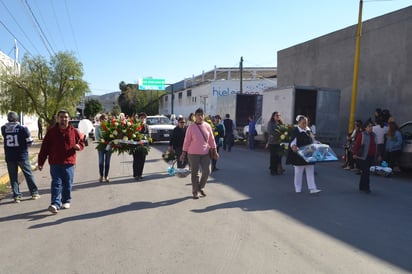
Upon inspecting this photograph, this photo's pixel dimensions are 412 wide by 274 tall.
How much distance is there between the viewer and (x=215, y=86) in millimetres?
45906

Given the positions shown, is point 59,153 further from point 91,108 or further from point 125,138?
point 91,108

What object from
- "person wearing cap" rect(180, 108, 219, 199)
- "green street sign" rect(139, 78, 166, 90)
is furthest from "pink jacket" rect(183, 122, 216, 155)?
"green street sign" rect(139, 78, 166, 90)

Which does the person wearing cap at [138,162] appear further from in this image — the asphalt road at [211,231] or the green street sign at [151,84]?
the green street sign at [151,84]

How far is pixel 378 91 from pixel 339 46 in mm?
4566

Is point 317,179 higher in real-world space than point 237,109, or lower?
lower

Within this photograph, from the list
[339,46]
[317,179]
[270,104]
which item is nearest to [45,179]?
[317,179]

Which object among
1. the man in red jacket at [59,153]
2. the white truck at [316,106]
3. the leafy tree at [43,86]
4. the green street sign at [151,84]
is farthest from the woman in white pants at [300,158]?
the green street sign at [151,84]

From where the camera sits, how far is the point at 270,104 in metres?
19.2

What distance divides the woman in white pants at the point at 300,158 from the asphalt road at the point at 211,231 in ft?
0.79

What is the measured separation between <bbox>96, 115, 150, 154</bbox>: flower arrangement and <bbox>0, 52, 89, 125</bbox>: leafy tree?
17.6 metres

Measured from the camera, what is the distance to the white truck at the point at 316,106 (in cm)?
1725

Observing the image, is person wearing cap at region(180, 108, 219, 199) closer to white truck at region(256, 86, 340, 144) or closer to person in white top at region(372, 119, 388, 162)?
person in white top at region(372, 119, 388, 162)

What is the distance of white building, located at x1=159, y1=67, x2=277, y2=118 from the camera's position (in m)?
45.9

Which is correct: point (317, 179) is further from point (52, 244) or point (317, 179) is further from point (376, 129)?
point (52, 244)
